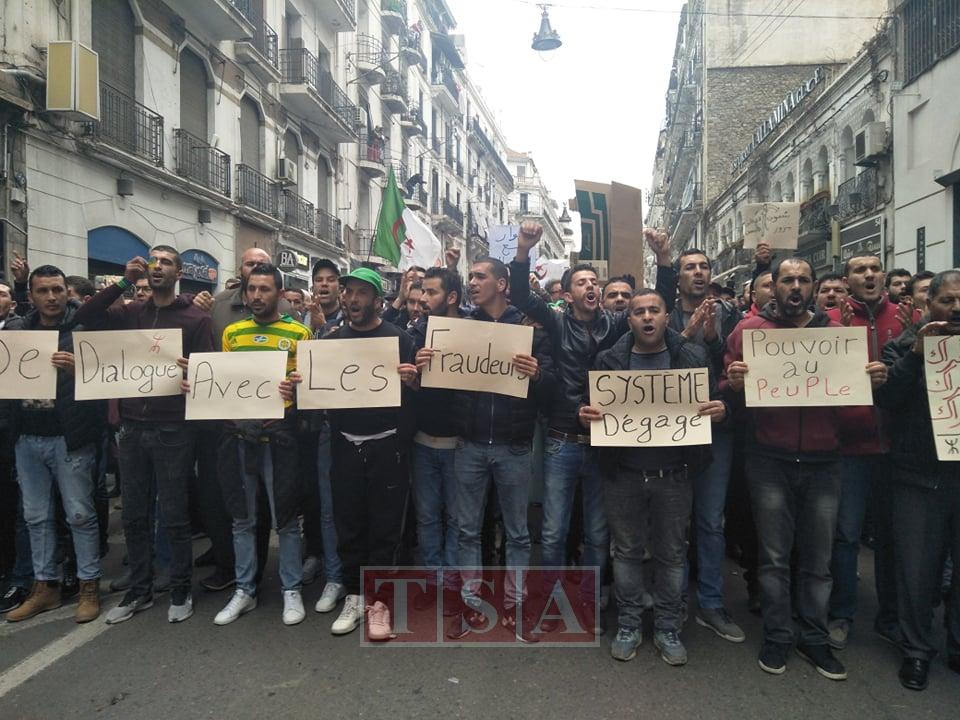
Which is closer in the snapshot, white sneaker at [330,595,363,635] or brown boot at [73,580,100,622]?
white sneaker at [330,595,363,635]

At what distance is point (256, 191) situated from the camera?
16.5m

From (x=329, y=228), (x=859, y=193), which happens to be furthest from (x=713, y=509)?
(x=329, y=228)

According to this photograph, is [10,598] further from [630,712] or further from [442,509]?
[630,712]

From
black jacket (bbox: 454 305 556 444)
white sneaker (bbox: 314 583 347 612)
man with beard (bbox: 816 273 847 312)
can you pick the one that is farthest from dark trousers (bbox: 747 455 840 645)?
white sneaker (bbox: 314 583 347 612)

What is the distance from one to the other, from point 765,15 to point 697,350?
30.5 metres

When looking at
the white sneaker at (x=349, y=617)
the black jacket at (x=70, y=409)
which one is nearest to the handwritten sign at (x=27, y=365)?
the black jacket at (x=70, y=409)

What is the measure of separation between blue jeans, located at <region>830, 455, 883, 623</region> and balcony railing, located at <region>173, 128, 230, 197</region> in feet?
42.6

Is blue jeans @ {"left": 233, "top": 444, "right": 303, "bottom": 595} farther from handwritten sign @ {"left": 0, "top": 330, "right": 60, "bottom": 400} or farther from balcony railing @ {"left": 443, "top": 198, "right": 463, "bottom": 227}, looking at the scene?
balcony railing @ {"left": 443, "top": 198, "right": 463, "bottom": 227}

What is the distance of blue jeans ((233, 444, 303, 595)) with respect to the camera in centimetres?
390

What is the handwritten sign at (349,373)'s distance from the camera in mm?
3707

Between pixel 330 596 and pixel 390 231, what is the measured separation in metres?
5.69

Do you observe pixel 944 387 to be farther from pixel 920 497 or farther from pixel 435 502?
pixel 435 502

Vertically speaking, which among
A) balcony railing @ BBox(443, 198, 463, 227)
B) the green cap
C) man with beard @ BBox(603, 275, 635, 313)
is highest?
balcony railing @ BBox(443, 198, 463, 227)

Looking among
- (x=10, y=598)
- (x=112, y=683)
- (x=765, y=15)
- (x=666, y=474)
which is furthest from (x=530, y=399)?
(x=765, y=15)
